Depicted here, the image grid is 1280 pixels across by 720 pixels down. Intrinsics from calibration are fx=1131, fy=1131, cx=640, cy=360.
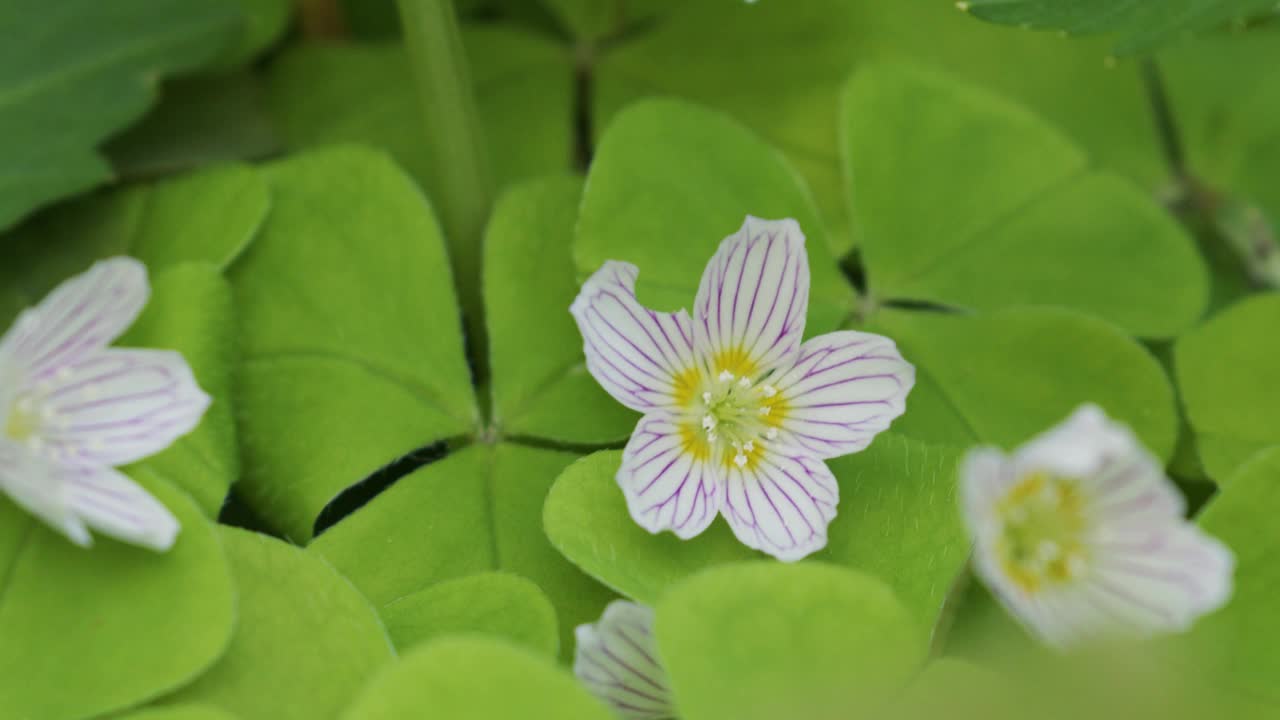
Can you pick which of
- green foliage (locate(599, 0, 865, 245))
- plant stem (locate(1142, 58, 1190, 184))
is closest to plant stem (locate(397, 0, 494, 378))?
green foliage (locate(599, 0, 865, 245))

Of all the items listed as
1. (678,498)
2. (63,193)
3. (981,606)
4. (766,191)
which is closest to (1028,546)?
(981,606)

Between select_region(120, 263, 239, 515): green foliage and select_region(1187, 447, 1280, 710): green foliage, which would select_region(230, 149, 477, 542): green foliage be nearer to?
select_region(120, 263, 239, 515): green foliage

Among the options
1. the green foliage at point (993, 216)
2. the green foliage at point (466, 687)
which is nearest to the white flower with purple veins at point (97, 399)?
the green foliage at point (466, 687)

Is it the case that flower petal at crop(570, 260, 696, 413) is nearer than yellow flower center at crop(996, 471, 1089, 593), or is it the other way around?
yellow flower center at crop(996, 471, 1089, 593)

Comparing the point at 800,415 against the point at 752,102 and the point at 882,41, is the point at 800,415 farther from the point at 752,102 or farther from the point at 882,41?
the point at 882,41

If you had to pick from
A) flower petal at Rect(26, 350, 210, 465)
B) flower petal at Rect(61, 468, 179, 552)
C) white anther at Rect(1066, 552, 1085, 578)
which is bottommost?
white anther at Rect(1066, 552, 1085, 578)

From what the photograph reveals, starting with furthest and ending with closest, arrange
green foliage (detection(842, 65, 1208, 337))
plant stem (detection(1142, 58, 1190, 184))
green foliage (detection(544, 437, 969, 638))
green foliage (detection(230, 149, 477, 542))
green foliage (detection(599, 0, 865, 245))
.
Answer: plant stem (detection(1142, 58, 1190, 184))
green foliage (detection(599, 0, 865, 245))
green foliage (detection(842, 65, 1208, 337))
green foliage (detection(230, 149, 477, 542))
green foliage (detection(544, 437, 969, 638))
